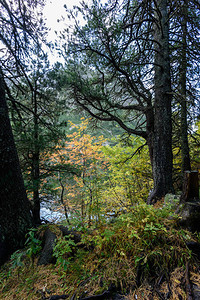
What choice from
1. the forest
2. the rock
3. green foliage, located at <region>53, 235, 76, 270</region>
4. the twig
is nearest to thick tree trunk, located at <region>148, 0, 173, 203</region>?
the forest

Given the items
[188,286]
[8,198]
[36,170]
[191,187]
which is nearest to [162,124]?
[191,187]

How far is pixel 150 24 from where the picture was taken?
421 centimetres

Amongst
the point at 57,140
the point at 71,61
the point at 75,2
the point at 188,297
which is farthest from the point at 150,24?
the point at 188,297

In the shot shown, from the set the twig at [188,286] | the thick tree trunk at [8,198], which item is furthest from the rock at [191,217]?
the thick tree trunk at [8,198]

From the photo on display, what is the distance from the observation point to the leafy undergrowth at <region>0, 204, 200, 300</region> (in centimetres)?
118

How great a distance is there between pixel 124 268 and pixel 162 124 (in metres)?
3.24

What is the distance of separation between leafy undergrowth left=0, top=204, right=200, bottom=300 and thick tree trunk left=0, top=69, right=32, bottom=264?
0.46 m

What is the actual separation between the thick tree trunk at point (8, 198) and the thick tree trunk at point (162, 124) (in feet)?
9.90

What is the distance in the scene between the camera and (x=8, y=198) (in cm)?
208

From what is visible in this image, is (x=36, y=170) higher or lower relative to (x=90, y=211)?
higher

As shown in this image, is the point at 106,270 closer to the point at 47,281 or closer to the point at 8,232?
the point at 47,281

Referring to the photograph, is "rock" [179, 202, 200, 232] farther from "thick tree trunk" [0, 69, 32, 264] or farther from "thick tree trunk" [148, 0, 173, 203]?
"thick tree trunk" [0, 69, 32, 264]

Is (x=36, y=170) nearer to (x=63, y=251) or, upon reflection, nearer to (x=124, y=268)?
(x=63, y=251)

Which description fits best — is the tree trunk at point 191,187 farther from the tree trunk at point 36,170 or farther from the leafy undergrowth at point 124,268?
the tree trunk at point 36,170
